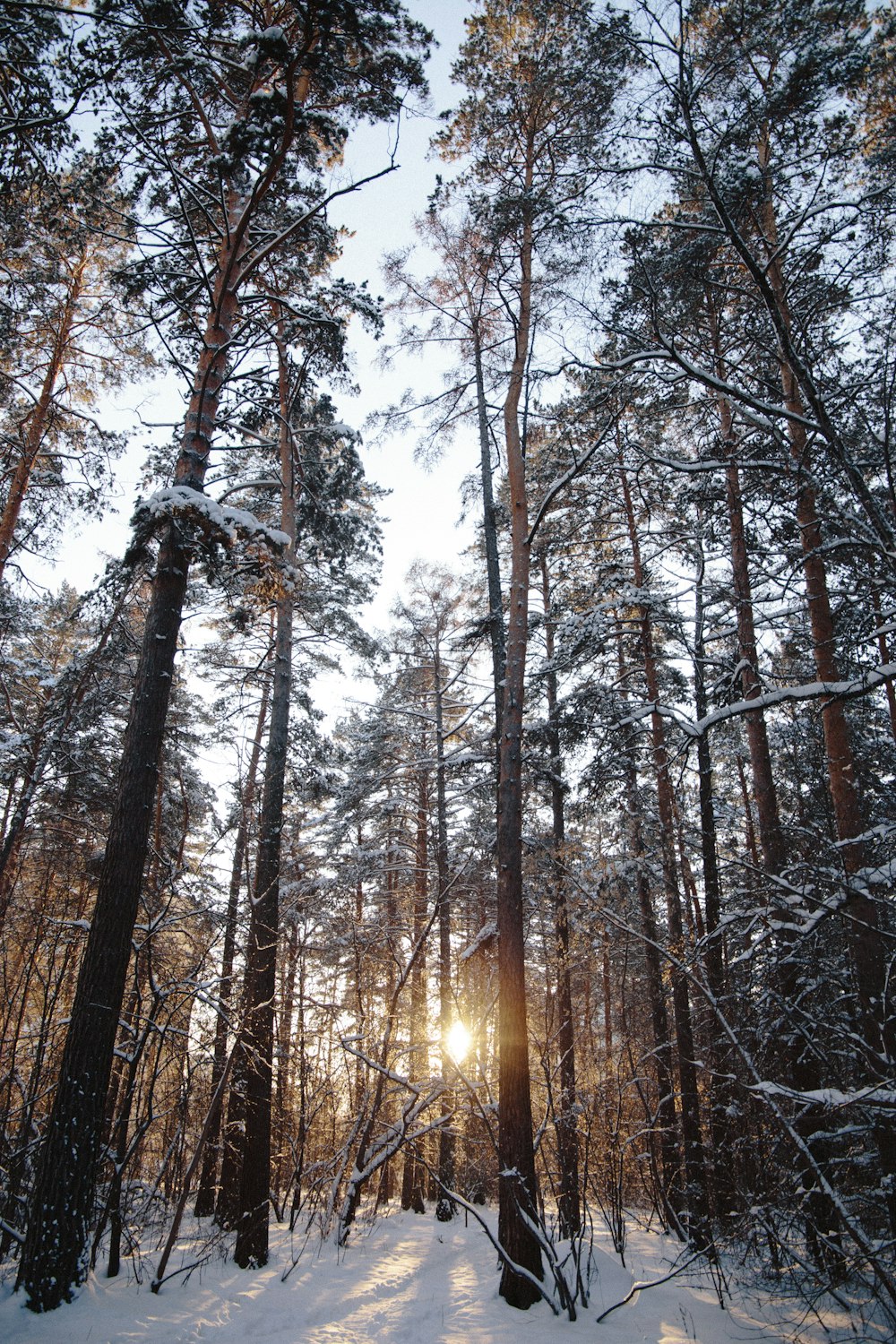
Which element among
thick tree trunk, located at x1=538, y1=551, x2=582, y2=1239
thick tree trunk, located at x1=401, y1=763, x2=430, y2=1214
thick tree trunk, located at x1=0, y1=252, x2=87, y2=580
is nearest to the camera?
thick tree trunk, located at x1=538, y1=551, x2=582, y2=1239

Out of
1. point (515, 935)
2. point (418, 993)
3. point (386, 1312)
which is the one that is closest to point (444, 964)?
point (418, 993)

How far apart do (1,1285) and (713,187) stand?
28.0ft

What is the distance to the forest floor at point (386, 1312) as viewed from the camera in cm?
434

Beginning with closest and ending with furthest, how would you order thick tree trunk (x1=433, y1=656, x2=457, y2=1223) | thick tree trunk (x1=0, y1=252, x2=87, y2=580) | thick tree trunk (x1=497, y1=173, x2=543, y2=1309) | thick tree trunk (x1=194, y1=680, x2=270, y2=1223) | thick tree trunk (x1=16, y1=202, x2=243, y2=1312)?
thick tree trunk (x1=16, y1=202, x2=243, y2=1312), thick tree trunk (x1=497, y1=173, x2=543, y2=1309), thick tree trunk (x1=194, y1=680, x2=270, y2=1223), thick tree trunk (x1=0, y1=252, x2=87, y2=580), thick tree trunk (x1=433, y1=656, x2=457, y2=1223)

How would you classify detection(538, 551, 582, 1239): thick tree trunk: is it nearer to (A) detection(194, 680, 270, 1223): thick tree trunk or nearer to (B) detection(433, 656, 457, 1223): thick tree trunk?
(B) detection(433, 656, 457, 1223): thick tree trunk

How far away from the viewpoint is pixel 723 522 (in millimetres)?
10023

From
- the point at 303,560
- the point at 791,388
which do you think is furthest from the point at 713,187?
the point at 303,560

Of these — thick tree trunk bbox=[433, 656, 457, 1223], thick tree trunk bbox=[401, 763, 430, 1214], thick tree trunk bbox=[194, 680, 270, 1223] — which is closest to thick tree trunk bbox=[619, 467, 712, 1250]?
thick tree trunk bbox=[433, 656, 457, 1223]

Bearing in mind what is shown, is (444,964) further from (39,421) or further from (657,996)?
(39,421)

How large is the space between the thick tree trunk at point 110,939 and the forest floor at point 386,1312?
33cm

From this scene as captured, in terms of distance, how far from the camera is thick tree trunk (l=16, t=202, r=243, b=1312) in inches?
170

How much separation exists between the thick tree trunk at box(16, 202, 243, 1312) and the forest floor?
330 mm

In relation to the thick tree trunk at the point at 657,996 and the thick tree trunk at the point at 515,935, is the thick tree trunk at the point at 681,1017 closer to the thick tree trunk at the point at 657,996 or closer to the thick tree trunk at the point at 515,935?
the thick tree trunk at the point at 657,996

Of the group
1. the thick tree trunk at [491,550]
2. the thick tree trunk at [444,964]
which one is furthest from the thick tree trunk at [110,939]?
the thick tree trunk at [444,964]
